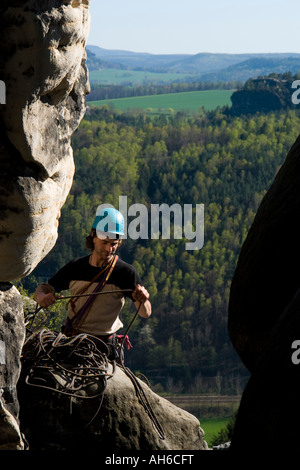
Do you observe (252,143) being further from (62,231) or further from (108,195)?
(62,231)

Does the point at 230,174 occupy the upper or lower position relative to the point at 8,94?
lower

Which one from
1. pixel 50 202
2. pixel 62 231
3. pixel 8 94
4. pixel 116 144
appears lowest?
pixel 62 231

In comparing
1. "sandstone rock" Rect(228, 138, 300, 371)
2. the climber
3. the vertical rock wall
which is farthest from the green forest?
"sandstone rock" Rect(228, 138, 300, 371)

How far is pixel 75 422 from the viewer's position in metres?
5.30

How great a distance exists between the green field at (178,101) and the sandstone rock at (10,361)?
133 m

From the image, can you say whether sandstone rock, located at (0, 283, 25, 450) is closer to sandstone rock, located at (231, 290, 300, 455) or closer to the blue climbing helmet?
the blue climbing helmet

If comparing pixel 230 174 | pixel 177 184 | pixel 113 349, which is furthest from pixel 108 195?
pixel 113 349

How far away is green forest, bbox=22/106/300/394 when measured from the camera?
65125 mm

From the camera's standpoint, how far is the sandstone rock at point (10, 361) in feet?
16.3

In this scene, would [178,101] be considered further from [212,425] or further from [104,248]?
[104,248]

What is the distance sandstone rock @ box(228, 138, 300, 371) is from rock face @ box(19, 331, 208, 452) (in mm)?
1804
